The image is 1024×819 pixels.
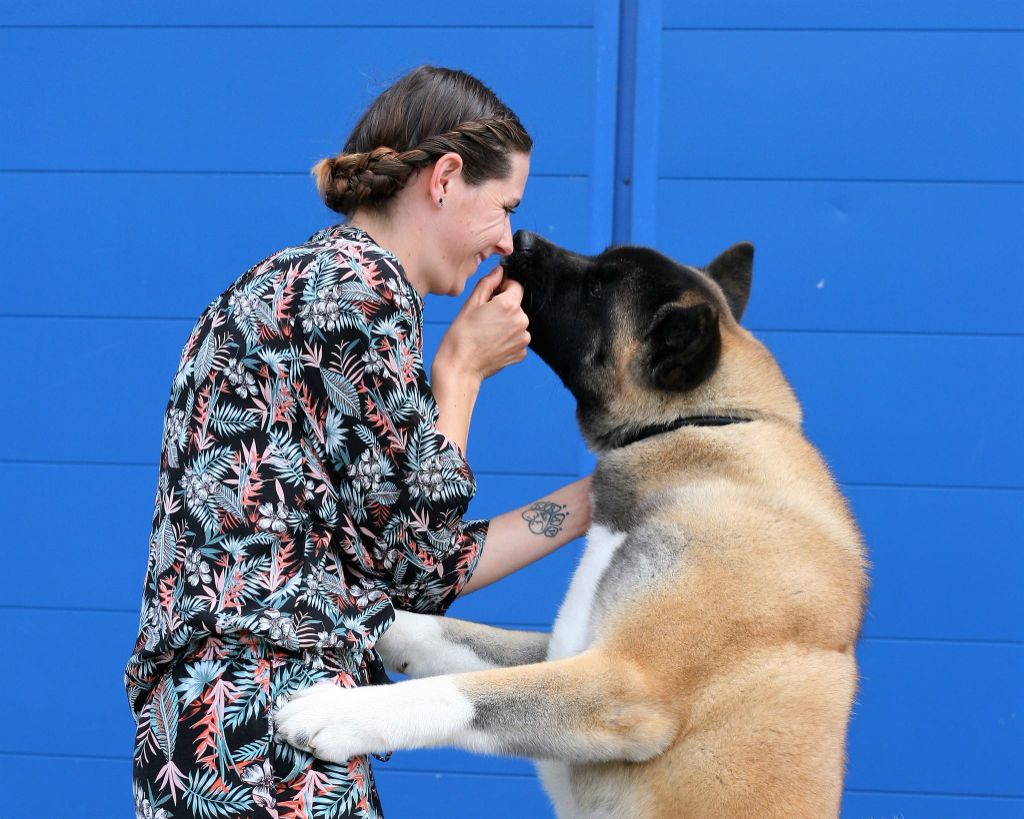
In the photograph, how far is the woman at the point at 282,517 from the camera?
1646 mm

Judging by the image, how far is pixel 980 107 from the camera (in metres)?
3.37

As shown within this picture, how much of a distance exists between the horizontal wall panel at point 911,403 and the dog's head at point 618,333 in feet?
3.65

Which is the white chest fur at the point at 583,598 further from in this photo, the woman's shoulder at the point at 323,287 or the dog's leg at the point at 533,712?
the woman's shoulder at the point at 323,287

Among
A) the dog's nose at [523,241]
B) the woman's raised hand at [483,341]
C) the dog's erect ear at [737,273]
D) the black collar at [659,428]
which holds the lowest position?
the black collar at [659,428]

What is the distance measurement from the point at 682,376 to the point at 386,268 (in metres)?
0.79

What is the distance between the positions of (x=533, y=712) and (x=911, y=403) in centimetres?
210

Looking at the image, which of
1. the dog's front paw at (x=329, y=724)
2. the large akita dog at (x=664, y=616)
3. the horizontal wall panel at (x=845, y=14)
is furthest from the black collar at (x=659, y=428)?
the horizontal wall panel at (x=845, y=14)

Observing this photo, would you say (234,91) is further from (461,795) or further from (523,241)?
(461,795)

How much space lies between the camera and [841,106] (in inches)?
134

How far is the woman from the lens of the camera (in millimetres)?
1646

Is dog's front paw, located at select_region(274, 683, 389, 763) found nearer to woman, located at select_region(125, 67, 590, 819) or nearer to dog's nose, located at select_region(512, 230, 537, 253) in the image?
woman, located at select_region(125, 67, 590, 819)

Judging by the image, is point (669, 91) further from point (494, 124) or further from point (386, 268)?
point (386, 268)

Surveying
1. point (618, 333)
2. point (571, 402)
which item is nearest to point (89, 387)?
point (571, 402)

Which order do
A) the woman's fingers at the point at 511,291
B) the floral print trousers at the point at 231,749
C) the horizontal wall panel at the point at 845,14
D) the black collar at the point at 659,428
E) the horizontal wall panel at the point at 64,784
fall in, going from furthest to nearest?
the horizontal wall panel at the point at 64,784 < the horizontal wall panel at the point at 845,14 < the black collar at the point at 659,428 < the woman's fingers at the point at 511,291 < the floral print trousers at the point at 231,749
